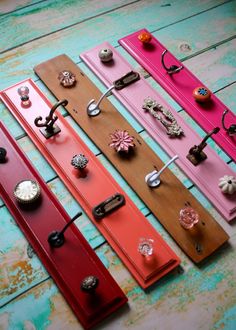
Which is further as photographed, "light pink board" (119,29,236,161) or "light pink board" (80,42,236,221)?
"light pink board" (119,29,236,161)

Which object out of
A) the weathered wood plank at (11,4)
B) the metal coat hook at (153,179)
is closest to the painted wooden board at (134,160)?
the metal coat hook at (153,179)

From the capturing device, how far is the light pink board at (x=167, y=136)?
41.1 inches

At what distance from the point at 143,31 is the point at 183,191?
592 mm

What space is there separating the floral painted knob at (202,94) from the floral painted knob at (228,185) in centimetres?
26

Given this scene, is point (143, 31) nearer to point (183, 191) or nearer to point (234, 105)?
point (234, 105)

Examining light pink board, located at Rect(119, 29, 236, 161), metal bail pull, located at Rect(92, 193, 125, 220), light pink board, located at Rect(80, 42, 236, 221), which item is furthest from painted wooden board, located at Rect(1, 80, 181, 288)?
light pink board, located at Rect(119, 29, 236, 161)

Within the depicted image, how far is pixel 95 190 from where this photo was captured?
1031 mm

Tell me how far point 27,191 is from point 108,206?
0.19 m

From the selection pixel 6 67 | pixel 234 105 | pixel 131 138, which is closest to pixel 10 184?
pixel 131 138

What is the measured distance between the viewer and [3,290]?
0.90 meters

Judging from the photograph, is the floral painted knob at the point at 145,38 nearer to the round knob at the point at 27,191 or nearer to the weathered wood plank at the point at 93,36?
the weathered wood plank at the point at 93,36

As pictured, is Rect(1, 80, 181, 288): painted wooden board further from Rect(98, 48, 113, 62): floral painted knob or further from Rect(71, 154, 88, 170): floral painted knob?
Rect(98, 48, 113, 62): floral painted knob

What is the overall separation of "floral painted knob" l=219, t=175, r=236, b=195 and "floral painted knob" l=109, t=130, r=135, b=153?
0.79 ft

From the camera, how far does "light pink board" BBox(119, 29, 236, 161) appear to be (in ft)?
3.80
